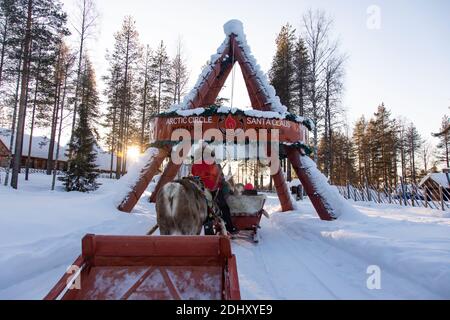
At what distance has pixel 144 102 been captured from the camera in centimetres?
3186

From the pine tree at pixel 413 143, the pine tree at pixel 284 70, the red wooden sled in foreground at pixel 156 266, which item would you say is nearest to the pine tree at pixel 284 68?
the pine tree at pixel 284 70

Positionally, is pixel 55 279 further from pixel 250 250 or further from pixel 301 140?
pixel 301 140

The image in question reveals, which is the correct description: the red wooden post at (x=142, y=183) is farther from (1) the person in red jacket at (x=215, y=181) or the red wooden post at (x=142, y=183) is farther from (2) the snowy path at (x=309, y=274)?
(2) the snowy path at (x=309, y=274)

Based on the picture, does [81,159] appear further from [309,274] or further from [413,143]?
[413,143]

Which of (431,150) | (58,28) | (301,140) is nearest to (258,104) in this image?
(301,140)

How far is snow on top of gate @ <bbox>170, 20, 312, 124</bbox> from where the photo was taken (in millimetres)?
10562

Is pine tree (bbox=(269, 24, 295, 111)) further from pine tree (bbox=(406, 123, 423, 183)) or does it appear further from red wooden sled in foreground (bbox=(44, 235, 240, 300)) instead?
pine tree (bbox=(406, 123, 423, 183))

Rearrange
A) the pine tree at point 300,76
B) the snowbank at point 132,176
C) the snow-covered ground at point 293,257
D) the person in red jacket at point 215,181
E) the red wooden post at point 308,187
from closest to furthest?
the snow-covered ground at point 293,257, the person in red jacket at point 215,181, the red wooden post at point 308,187, the snowbank at point 132,176, the pine tree at point 300,76

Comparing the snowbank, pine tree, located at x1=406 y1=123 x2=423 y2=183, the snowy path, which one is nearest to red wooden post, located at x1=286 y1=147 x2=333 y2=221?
the snowy path

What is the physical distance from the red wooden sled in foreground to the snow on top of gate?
25.0ft

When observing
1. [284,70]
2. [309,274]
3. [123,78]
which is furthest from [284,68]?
[309,274]

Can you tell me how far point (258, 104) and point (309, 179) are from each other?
3.99 metres

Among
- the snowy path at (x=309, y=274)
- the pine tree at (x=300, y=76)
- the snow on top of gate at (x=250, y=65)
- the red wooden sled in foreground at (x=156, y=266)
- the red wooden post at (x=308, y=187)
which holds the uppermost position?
the pine tree at (x=300, y=76)

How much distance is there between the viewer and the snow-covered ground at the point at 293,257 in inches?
144
